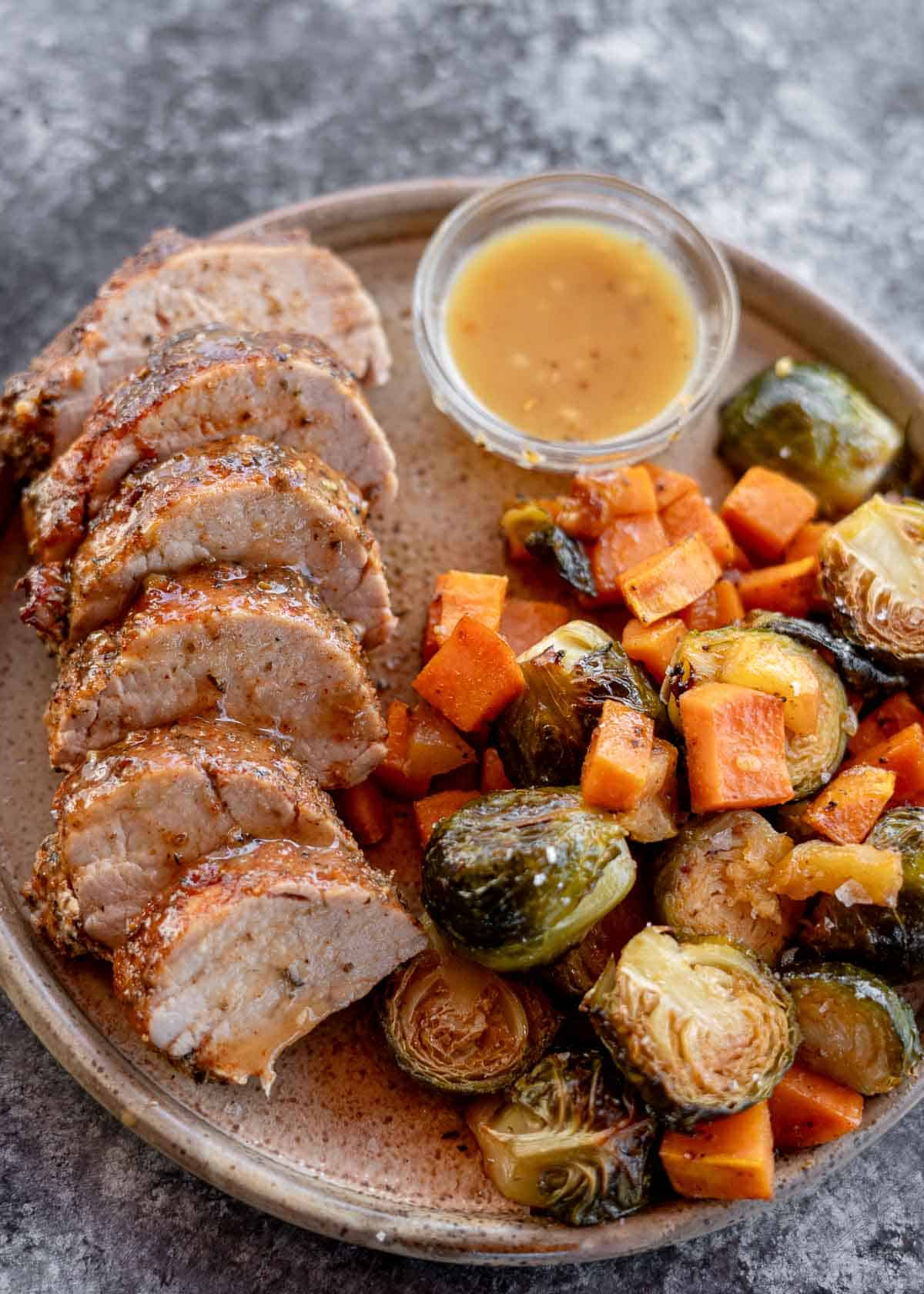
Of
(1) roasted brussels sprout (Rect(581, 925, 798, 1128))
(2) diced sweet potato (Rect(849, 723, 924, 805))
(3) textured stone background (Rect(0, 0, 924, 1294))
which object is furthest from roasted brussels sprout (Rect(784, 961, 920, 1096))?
(3) textured stone background (Rect(0, 0, 924, 1294))

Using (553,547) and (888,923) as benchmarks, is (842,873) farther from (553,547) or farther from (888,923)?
(553,547)

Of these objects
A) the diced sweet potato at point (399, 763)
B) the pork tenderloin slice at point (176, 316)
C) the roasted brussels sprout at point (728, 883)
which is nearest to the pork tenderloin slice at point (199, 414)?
the pork tenderloin slice at point (176, 316)

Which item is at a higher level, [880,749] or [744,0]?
[744,0]

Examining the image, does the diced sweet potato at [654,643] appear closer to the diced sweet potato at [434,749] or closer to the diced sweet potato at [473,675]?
the diced sweet potato at [473,675]

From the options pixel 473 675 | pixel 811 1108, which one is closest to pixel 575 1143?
pixel 811 1108

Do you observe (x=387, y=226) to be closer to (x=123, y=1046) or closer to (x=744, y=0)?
(x=744, y=0)

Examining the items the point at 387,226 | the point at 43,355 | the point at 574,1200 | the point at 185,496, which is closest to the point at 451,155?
the point at 387,226
